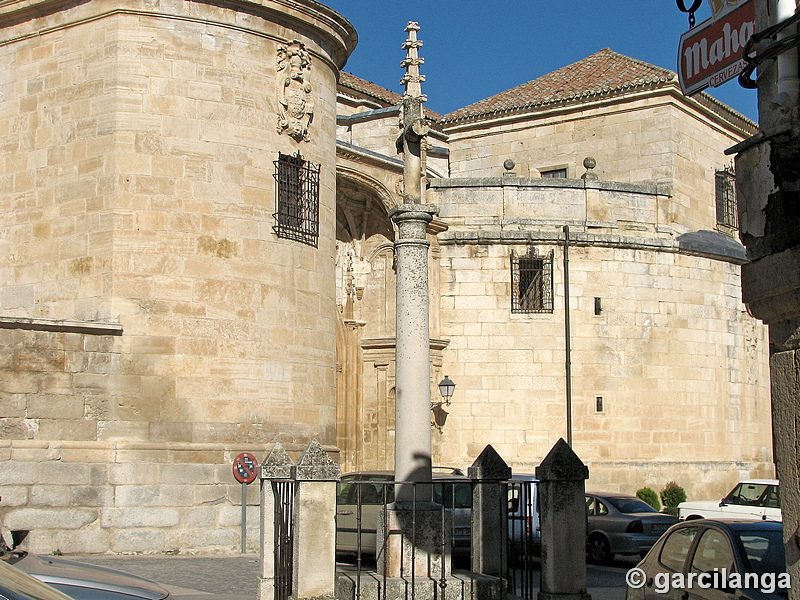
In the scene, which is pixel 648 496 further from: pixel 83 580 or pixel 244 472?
pixel 83 580

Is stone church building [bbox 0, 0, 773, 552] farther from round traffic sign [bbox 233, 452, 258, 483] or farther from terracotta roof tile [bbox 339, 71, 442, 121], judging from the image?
terracotta roof tile [bbox 339, 71, 442, 121]

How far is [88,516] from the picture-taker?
47.6 feet

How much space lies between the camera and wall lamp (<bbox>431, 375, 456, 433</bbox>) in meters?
22.0

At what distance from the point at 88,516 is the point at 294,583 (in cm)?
581

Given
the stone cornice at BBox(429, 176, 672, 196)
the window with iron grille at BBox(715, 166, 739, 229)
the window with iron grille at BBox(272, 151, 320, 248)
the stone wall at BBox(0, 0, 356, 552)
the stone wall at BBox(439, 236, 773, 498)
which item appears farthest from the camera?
the window with iron grille at BBox(715, 166, 739, 229)

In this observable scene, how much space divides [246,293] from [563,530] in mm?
7781

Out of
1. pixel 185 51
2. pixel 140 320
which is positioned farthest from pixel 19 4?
A: pixel 140 320

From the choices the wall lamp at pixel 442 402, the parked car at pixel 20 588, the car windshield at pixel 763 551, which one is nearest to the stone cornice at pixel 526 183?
the wall lamp at pixel 442 402

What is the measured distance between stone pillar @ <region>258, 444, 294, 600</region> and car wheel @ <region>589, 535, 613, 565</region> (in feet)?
21.5

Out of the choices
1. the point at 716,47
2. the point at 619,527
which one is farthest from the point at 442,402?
the point at 716,47

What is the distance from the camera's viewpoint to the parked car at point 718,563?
7.24 m

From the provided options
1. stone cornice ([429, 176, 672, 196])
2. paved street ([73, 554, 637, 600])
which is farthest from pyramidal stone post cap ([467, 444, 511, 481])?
stone cornice ([429, 176, 672, 196])

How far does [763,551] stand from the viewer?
24.8ft

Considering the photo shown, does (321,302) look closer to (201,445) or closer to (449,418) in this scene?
(201,445)
